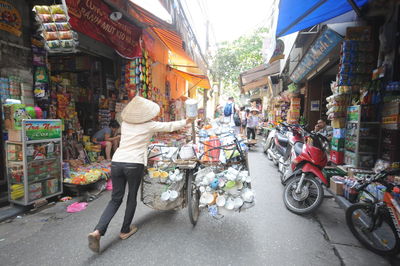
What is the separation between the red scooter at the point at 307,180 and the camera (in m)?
3.50

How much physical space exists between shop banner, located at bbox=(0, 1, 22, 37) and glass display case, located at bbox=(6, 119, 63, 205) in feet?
5.31

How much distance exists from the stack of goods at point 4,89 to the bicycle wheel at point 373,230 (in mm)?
5585

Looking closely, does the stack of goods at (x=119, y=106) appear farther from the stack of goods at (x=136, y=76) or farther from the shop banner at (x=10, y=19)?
the shop banner at (x=10, y=19)

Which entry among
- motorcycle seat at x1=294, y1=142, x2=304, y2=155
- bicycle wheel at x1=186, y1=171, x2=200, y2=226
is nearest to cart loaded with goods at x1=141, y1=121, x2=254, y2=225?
bicycle wheel at x1=186, y1=171, x2=200, y2=226

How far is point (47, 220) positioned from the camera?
329 centimetres

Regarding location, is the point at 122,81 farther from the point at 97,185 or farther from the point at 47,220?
the point at 47,220

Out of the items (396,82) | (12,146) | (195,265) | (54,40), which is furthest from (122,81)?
(396,82)

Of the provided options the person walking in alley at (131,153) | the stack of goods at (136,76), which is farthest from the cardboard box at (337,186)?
the stack of goods at (136,76)

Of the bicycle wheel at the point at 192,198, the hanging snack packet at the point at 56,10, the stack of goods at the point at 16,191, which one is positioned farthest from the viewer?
the stack of goods at the point at 16,191

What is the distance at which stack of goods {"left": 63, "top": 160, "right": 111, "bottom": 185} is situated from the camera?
13.8 feet

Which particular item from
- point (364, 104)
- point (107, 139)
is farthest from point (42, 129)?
point (364, 104)

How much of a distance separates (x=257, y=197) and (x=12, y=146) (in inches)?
174

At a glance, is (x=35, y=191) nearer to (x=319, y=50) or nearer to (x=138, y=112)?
(x=138, y=112)

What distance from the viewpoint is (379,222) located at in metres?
2.58
